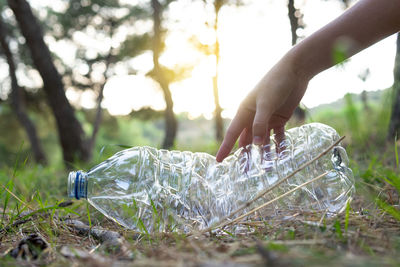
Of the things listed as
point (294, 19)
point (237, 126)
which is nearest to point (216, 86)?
point (294, 19)

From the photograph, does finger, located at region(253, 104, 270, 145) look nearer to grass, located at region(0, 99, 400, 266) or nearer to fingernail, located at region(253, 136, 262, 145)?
fingernail, located at region(253, 136, 262, 145)

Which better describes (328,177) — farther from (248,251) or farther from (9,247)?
(9,247)

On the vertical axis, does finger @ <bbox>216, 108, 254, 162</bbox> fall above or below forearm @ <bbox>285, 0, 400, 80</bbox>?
below

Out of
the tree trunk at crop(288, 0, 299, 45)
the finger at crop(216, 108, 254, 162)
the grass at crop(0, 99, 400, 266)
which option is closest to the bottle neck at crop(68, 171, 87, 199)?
the grass at crop(0, 99, 400, 266)

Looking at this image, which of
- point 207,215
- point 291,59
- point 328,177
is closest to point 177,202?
point 207,215

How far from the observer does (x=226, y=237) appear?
1122mm

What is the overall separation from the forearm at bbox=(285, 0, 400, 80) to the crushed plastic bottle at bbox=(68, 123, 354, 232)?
1.87 feet

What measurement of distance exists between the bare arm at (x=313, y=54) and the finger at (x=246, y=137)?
15 centimetres

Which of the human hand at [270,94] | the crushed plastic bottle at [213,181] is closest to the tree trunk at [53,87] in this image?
the crushed plastic bottle at [213,181]

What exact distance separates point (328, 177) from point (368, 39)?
0.76 metres

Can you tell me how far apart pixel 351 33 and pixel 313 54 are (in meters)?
0.16

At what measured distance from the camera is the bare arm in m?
1.20

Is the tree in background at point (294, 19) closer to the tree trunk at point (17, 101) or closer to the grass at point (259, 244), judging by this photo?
the grass at point (259, 244)

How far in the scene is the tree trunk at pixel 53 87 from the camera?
200 inches
